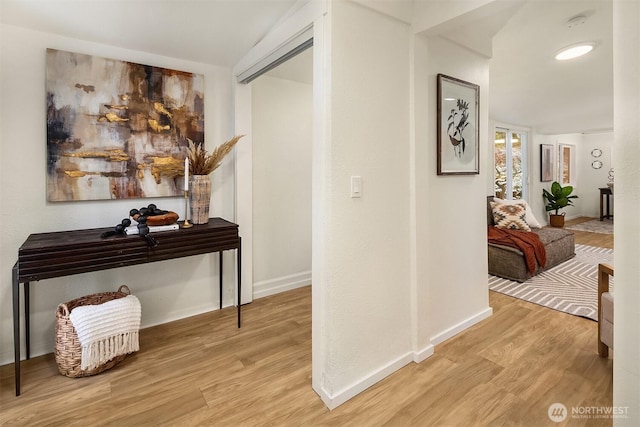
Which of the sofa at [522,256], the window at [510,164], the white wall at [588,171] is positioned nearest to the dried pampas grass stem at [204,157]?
the sofa at [522,256]

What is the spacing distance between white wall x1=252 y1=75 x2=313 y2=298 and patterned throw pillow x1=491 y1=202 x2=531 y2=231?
2.91 m

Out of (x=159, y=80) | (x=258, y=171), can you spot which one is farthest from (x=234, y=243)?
(x=159, y=80)

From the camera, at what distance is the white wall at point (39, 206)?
2.05 metres

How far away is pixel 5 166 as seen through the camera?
6.68 ft

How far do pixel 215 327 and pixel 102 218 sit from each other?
1.20 m

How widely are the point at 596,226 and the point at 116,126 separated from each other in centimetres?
919

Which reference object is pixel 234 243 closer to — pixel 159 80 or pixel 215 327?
pixel 215 327

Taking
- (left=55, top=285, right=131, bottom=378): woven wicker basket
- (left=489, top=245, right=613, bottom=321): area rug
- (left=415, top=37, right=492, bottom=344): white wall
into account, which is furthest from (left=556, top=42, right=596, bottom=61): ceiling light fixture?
(left=55, top=285, right=131, bottom=378): woven wicker basket

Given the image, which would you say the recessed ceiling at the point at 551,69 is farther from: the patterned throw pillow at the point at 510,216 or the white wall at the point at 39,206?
the white wall at the point at 39,206

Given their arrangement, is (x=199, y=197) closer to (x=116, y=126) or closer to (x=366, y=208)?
(x=116, y=126)

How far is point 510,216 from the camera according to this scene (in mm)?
4551

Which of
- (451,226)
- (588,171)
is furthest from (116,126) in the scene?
(588,171)

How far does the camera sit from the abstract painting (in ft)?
7.14

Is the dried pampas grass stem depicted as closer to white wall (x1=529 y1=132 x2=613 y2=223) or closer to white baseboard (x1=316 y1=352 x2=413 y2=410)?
white baseboard (x1=316 y1=352 x2=413 y2=410)
